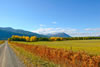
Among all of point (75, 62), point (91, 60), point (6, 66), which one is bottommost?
point (6, 66)

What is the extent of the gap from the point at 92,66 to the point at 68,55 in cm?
392

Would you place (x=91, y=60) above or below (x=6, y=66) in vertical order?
above

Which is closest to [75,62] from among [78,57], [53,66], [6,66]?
[78,57]

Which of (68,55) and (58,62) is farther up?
(68,55)

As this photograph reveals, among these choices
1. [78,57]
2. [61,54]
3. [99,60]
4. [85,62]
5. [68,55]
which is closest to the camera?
[99,60]

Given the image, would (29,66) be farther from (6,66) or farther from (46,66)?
(6,66)

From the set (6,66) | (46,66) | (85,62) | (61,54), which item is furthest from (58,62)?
(6,66)

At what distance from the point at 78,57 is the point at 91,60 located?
1913 millimetres

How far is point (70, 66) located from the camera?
1023cm

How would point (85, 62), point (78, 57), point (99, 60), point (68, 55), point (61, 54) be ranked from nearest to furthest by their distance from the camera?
point (99, 60)
point (85, 62)
point (78, 57)
point (68, 55)
point (61, 54)

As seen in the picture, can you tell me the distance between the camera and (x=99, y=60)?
768 centimetres

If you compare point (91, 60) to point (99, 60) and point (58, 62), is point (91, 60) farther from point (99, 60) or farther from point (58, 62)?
point (58, 62)

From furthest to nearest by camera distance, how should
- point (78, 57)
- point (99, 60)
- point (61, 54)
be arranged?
point (61, 54)
point (78, 57)
point (99, 60)

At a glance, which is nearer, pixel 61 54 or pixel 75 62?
pixel 75 62
